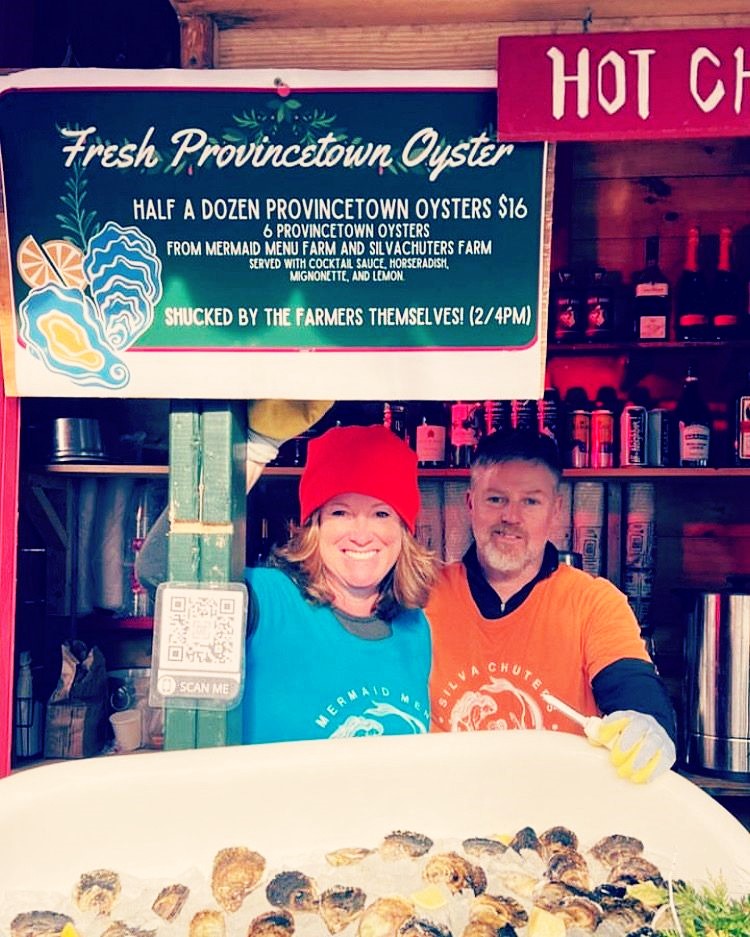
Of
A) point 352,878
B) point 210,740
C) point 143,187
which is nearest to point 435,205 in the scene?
point 143,187

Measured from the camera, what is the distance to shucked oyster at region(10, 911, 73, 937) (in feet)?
6.07

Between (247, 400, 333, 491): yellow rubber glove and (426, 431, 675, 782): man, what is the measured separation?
2.24ft

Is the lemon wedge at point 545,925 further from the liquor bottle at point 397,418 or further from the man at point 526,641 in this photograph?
the liquor bottle at point 397,418

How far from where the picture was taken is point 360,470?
2.66 m

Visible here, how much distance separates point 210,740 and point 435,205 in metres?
1.23

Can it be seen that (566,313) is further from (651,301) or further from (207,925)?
(207,925)

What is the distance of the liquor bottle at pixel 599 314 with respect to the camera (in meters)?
3.49

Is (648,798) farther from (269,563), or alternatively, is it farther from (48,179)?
(48,179)

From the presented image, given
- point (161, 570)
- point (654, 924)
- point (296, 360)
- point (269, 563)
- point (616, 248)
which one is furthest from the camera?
A: point (616, 248)

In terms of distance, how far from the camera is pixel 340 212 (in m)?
2.14

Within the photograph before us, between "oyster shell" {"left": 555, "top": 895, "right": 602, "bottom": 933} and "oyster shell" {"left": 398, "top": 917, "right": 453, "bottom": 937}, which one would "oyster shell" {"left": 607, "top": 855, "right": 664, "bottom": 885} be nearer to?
"oyster shell" {"left": 555, "top": 895, "right": 602, "bottom": 933}

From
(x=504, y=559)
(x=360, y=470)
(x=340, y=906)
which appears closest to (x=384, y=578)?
(x=360, y=470)

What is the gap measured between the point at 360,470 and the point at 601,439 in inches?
41.4

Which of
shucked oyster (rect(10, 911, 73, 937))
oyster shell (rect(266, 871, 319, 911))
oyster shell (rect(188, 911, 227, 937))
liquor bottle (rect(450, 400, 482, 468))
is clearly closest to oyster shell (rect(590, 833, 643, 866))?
oyster shell (rect(266, 871, 319, 911))
